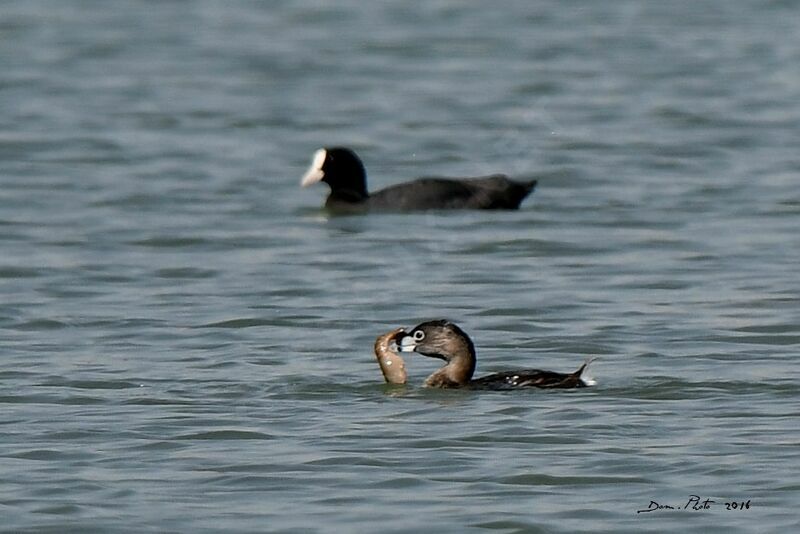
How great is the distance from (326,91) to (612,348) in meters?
14.4

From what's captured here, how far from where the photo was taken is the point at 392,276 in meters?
15.5

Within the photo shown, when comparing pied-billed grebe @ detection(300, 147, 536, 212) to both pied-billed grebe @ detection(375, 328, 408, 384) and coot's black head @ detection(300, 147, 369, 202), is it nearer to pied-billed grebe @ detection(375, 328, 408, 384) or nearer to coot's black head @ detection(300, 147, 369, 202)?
coot's black head @ detection(300, 147, 369, 202)

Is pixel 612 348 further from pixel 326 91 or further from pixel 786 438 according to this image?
pixel 326 91

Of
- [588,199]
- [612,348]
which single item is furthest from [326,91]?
[612,348]

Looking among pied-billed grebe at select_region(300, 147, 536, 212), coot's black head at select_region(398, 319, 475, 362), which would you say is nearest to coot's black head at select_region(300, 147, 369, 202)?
pied-billed grebe at select_region(300, 147, 536, 212)

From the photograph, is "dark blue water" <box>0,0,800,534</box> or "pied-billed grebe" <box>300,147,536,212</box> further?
"pied-billed grebe" <box>300,147,536,212</box>

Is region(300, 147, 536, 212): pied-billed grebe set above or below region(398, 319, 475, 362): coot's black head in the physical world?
below

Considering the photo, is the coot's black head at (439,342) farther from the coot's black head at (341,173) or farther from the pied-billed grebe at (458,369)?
the coot's black head at (341,173)

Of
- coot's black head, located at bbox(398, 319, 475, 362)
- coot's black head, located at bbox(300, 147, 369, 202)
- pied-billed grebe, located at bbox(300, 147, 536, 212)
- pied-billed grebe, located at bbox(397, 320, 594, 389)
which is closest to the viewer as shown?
pied-billed grebe, located at bbox(397, 320, 594, 389)

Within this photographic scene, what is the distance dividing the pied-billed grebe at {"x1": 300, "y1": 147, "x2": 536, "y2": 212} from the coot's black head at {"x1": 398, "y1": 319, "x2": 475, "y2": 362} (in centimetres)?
704

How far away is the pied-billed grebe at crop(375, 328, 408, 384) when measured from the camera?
11.4 metres

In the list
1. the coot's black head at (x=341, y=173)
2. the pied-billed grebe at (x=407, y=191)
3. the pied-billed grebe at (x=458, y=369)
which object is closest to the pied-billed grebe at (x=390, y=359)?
the pied-billed grebe at (x=458, y=369)

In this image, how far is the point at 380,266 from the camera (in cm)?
1602

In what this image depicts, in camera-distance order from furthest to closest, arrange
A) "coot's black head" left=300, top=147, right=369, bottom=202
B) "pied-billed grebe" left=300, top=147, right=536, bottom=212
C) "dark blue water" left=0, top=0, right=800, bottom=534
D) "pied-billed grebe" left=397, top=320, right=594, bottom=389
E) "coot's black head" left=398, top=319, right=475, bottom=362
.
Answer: "coot's black head" left=300, top=147, right=369, bottom=202 < "pied-billed grebe" left=300, top=147, right=536, bottom=212 < "coot's black head" left=398, top=319, right=475, bottom=362 < "pied-billed grebe" left=397, top=320, right=594, bottom=389 < "dark blue water" left=0, top=0, right=800, bottom=534
